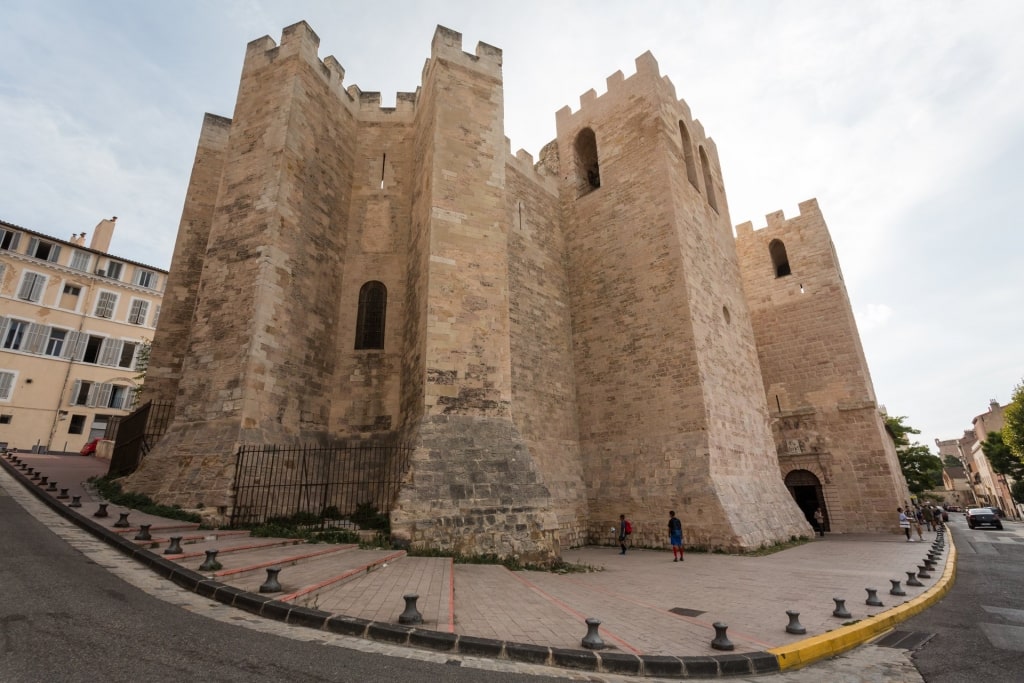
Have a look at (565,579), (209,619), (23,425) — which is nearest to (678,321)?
(565,579)

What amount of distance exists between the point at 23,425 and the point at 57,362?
3190mm

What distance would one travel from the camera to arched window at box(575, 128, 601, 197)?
17047 mm

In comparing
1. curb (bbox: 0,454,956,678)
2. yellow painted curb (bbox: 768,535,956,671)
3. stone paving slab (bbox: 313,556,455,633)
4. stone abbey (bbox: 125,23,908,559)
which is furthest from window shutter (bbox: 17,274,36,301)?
yellow painted curb (bbox: 768,535,956,671)

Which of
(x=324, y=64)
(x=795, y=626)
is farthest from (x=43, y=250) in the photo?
(x=795, y=626)

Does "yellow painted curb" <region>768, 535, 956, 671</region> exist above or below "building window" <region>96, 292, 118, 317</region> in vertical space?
below

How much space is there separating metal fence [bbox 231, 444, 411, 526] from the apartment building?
19.0 meters

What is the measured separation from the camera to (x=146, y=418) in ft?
34.1

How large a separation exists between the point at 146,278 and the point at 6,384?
8.03 m

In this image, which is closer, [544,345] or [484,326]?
[484,326]

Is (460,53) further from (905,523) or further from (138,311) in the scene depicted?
(138,311)

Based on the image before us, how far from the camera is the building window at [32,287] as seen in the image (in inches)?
885

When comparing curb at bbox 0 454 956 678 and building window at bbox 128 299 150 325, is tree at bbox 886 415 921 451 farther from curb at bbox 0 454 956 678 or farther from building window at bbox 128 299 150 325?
building window at bbox 128 299 150 325

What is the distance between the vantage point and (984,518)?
23.9 m

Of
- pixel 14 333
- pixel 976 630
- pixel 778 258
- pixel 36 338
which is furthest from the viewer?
pixel 36 338
